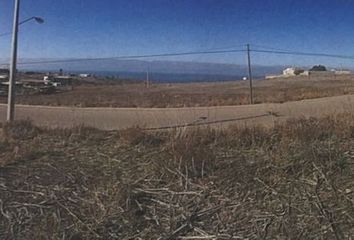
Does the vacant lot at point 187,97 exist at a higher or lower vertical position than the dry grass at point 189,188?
higher

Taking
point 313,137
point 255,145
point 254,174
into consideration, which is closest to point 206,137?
point 255,145

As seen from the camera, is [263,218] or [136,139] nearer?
[263,218]

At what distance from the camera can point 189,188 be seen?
6.02 meters

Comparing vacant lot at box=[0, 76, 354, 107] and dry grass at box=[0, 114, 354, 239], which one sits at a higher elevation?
vacant lot at box=[0, 76, 354, 107]

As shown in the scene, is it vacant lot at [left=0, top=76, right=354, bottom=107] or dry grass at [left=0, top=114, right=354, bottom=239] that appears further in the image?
vacant lot at [left=0, top=76, right=354, bottom=107]

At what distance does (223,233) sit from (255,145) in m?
4.08

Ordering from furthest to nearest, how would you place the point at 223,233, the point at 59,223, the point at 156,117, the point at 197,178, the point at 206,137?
the point at 156,117 < the point at 206,137 < the point at 197,178 < the point at 59,223 < the point at 223,233

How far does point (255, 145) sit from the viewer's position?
859 cm

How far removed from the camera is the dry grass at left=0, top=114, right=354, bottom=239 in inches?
191

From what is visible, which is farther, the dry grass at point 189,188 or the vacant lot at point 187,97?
the vacant lot at point 187,97

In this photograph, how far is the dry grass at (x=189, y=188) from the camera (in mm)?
4848

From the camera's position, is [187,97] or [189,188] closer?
[189,188]

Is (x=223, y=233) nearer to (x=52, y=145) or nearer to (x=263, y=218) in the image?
(x=263, y=218)

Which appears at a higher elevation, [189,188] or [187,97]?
[187,97]
